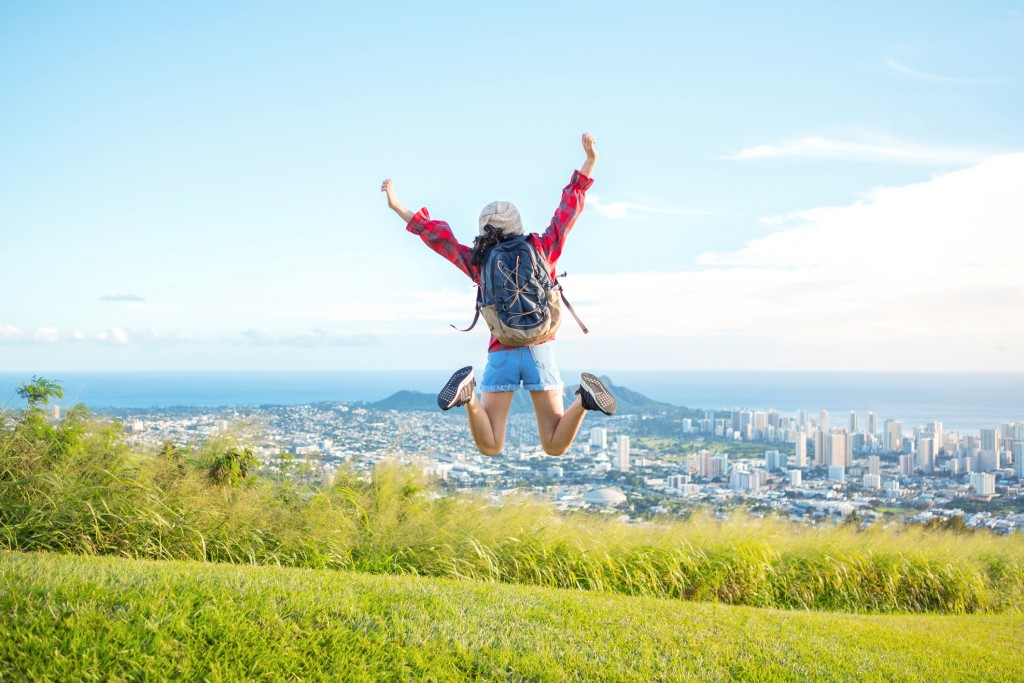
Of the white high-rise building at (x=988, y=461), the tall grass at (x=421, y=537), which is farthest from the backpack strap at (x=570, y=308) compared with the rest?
the white high-rise building at (x=988, y=461)

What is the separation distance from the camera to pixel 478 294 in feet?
17.6

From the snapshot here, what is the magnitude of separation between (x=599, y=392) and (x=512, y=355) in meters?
0.66

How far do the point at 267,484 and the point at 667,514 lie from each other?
566 centimetres

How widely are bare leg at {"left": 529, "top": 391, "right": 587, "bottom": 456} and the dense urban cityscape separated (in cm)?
447

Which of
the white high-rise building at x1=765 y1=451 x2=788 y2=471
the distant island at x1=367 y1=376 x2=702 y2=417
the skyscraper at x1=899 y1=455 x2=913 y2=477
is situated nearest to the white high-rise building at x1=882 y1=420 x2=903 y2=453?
the skyscraper at x1=899 y1=455 x2=913 y2=477

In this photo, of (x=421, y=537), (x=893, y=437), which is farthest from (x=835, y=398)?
(x=421, y=537)

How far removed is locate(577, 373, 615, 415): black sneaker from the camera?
5.08 meters

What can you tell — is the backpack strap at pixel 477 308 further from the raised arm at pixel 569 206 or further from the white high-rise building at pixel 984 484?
the white high-rise building at pixel 984 484

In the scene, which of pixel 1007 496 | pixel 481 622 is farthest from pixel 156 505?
pixel 1007 496

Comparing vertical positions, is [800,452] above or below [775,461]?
above

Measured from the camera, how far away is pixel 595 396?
5.10 metres

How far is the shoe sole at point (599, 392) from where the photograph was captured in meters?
5.09

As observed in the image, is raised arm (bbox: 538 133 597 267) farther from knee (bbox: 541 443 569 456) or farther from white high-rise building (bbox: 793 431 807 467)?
white high-rise building (bbox: 793 431 807 467)

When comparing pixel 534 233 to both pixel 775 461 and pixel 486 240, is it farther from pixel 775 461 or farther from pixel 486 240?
pixel 775 461
